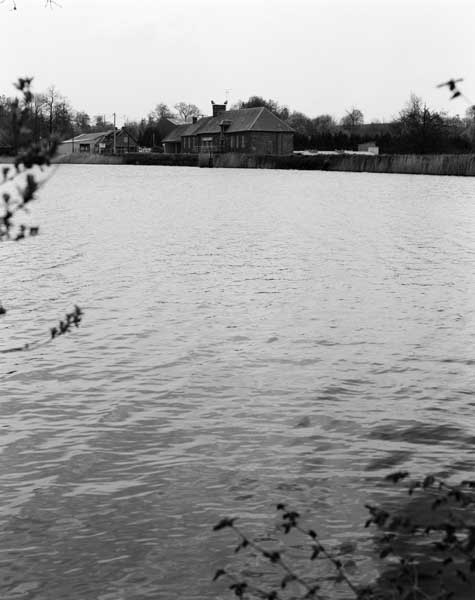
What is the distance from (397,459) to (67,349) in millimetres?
5603

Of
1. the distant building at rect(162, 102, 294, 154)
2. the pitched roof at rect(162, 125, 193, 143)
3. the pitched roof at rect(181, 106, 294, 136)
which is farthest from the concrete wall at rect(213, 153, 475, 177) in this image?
the pitched roof at rect(162, 125, 193, 143)

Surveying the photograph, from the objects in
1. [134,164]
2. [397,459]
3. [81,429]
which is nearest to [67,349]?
[81,429]

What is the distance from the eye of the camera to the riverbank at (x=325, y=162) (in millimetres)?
58828

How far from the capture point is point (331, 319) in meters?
13.8

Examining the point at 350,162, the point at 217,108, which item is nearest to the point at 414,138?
the point at 350,162

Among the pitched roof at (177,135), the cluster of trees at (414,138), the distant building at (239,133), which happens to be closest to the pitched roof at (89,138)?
the pitched roof at (177,135)

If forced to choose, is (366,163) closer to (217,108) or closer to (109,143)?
(217,108)

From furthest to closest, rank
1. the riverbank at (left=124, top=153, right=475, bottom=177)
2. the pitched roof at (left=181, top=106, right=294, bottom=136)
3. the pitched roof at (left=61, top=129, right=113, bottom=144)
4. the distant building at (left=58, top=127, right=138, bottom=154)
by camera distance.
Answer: the pitched roof at (left=61, top=129, right=113, bottom=144)
the distant building at (left=58, top=127, right=138, bottom=154)
the pitched roof at (left=181, top=106, right=294, bottom=136)
the riverbank at (left=124, top=153, right=475, bottom=177)

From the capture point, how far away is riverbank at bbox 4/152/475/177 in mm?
58828

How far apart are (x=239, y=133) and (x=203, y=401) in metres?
103

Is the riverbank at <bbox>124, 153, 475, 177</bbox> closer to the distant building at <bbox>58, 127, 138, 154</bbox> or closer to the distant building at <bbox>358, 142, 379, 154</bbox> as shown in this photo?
the distant building at <bbox>358, 142, 379, 154</bbox>

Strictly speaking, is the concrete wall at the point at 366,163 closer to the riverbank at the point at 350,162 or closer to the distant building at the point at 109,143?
the riverbank at the point at 350,162

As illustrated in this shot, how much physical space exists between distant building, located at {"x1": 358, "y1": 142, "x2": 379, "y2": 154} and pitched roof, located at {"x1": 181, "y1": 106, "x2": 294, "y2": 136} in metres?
10.4

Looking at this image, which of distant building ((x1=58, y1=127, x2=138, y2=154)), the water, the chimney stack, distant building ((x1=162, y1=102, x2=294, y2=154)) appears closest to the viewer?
the water
